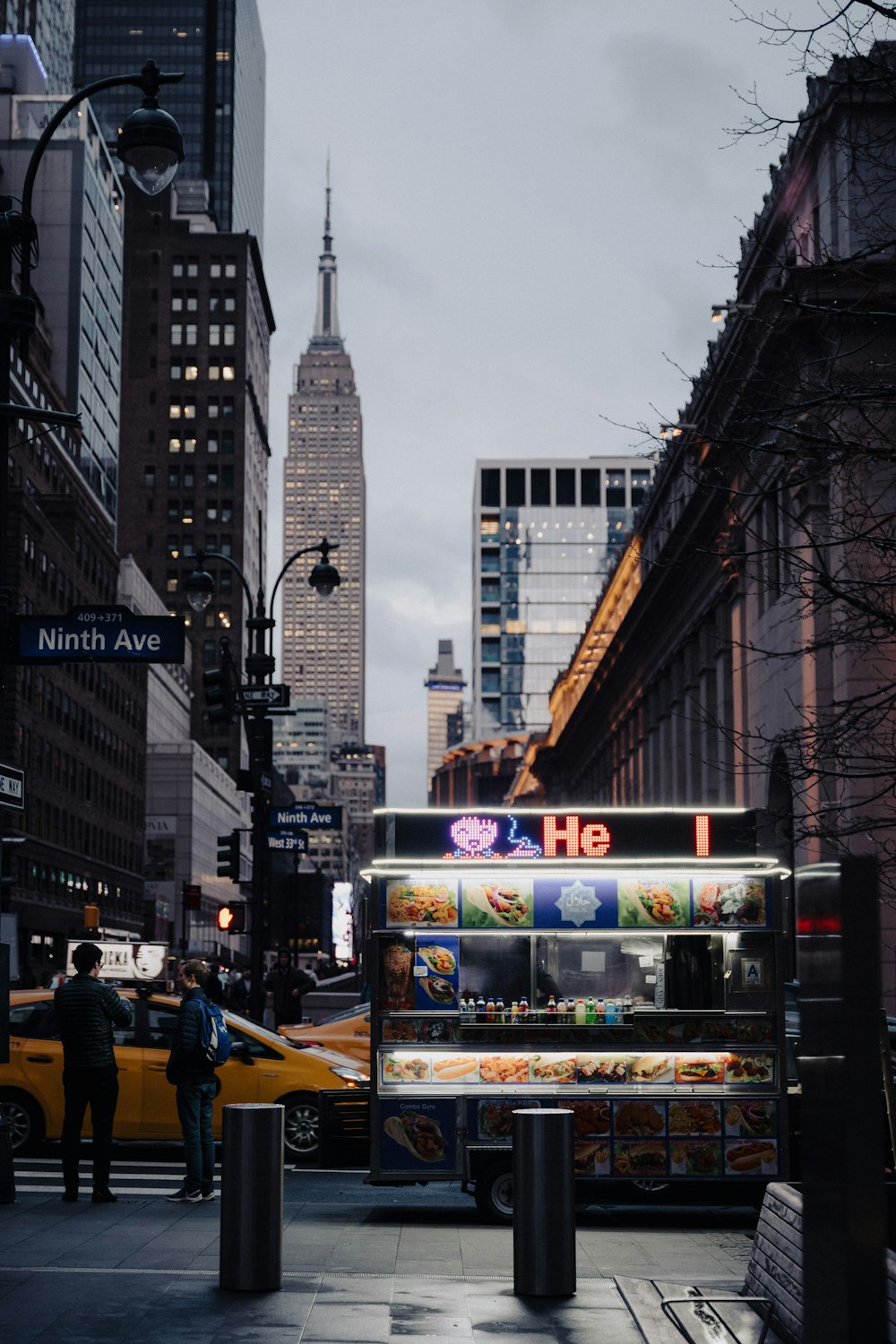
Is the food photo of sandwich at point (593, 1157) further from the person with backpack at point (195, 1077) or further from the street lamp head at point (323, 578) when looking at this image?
the street lamp head at point (323, 578)

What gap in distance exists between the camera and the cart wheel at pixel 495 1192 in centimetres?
1373

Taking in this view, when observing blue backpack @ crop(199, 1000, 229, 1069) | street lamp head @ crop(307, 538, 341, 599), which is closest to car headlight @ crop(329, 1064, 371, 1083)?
blue backpack @ crop(199, 1000, 229, 1069)

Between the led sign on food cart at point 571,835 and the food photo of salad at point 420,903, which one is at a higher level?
the led sign on food cart at point 571,835

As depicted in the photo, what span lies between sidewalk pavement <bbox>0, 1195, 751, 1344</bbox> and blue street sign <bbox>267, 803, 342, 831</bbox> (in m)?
13.7

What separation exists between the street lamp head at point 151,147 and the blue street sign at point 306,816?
54.2 feet

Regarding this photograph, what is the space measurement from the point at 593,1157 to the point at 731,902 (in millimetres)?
2476

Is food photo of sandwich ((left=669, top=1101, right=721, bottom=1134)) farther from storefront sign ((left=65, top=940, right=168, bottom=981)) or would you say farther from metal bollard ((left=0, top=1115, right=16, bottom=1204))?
storefront sign ((left=65, top=940, right=168, bottom=981))

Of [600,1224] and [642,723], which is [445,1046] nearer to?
A: [600,1224]

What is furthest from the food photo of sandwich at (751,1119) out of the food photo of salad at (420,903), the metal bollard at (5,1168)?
the metal bollard at (5,1168)

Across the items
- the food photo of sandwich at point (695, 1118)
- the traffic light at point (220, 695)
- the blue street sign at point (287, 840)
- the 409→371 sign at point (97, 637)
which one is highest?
the traffic light at point (220, 695)

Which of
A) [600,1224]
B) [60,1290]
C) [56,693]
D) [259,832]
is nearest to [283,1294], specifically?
[60,1290]

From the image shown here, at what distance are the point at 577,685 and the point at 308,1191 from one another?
3277 inches

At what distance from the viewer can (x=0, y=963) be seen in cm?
1232

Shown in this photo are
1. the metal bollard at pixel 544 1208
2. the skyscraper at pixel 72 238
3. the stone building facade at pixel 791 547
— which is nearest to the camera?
the metal bollard at pixel 544 1208
